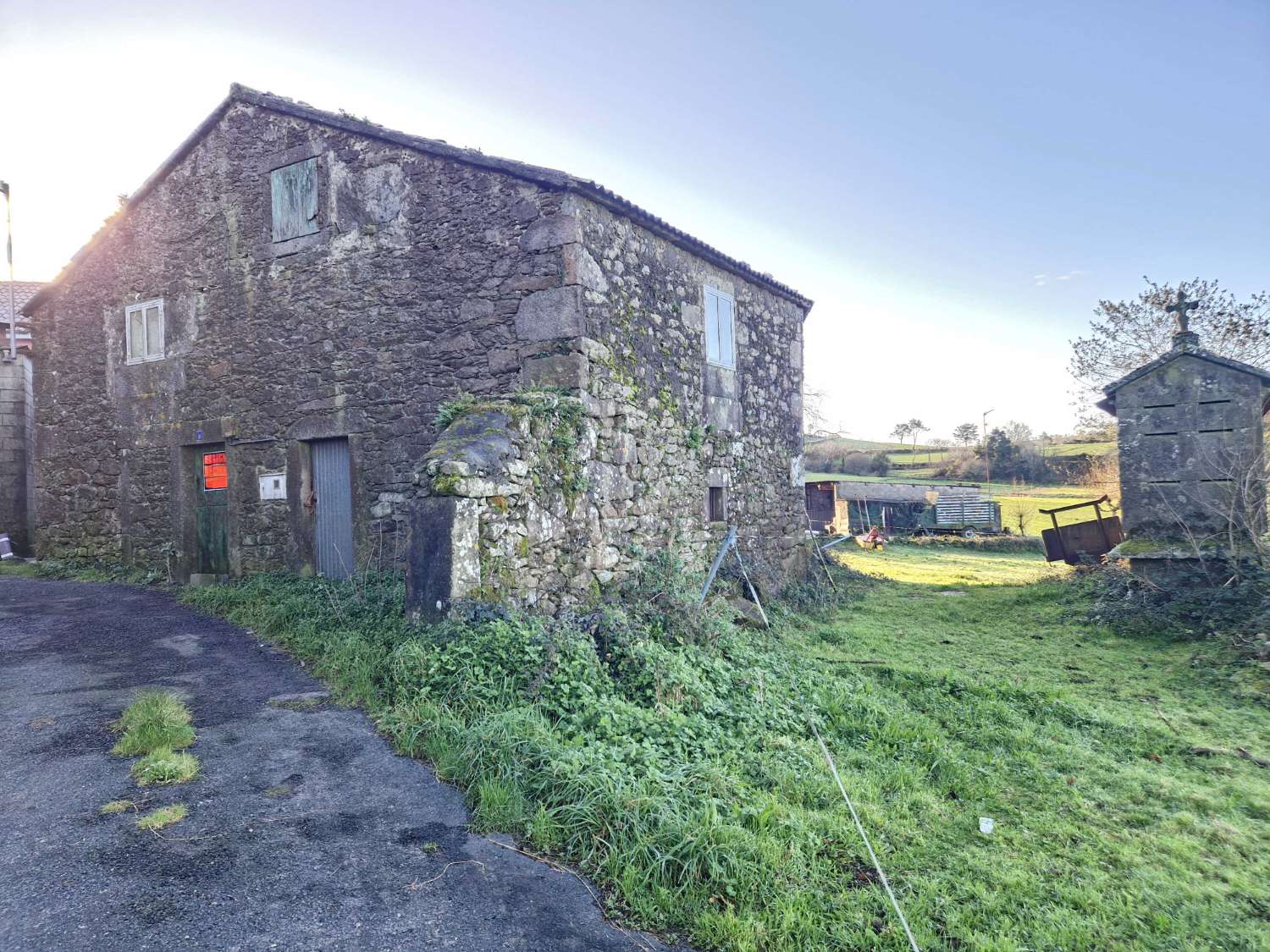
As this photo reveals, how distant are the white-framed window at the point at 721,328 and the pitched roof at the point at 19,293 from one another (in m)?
13.9

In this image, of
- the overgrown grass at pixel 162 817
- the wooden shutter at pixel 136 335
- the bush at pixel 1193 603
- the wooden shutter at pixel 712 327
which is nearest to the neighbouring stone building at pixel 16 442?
the wooden shutter at pixel 136 335

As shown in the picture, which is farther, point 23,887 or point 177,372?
point 177,372

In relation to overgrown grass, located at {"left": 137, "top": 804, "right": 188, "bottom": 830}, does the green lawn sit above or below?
below

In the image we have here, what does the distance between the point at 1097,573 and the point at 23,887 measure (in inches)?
499

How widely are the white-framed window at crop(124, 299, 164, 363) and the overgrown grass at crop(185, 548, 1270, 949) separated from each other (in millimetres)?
5172

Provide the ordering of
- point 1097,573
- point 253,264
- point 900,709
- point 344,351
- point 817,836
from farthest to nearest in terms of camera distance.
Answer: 1. point 1097,573
2. point 253,264
3. point 344,351
4. point 900,709
5. point 817,836

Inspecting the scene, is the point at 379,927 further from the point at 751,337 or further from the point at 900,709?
the point at 751,337

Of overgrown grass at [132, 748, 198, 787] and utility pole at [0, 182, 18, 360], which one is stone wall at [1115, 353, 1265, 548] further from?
utility pole at [0, 182, 18, 360]

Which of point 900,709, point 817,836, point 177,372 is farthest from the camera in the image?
point 177,372

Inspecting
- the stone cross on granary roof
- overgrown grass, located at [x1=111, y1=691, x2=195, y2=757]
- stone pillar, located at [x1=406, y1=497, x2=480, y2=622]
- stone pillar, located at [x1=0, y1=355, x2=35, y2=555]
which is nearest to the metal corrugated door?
stone pillar, located at [x1=406, y1=497, x2=480, y2=622]

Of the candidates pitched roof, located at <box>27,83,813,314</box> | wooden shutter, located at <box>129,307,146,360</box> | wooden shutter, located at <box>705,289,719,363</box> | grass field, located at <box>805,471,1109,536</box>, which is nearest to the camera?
pitched roof, located at <box>27,83,813,314</box>

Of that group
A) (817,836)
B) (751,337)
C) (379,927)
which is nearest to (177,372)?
(751,337)

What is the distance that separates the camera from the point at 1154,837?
4.04 meters

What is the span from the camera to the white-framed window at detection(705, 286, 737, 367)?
980 centimetres
